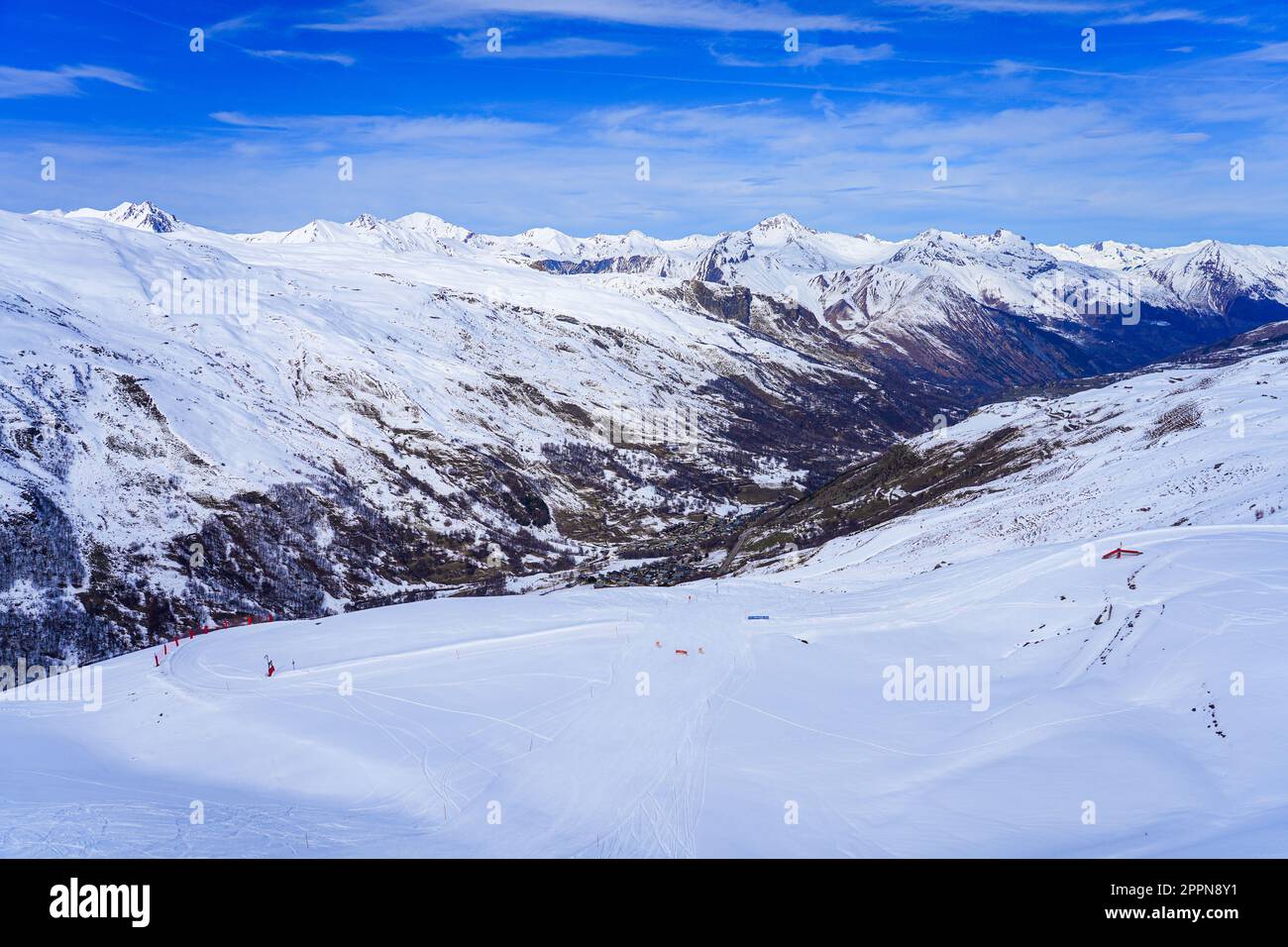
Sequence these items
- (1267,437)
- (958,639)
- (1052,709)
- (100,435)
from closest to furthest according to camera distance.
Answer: (1052,709)
(958,639)
(1267,437)
(100,435)

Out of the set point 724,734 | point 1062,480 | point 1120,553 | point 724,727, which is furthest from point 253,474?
point 1120,553

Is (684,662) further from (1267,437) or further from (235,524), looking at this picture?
(235,524)

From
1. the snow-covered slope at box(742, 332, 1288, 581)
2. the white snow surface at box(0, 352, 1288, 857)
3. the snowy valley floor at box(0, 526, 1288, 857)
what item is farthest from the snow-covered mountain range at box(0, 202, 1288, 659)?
the snowy valley floor at box(0, 526, 1288, 857)

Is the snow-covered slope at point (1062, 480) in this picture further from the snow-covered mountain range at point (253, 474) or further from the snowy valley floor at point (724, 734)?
the snow-covered mountain range at point (253, 474)

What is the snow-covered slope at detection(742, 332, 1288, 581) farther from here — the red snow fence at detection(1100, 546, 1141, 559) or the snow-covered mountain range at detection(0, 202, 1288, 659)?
the snow-covered mountain range at detection(0, 202, 1288, 659)

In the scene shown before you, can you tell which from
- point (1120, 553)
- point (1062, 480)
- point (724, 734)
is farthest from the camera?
point (1062, 480)

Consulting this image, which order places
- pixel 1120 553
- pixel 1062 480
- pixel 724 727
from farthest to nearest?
pixel 1062 480, pixel 1120 553, pixel 724 727

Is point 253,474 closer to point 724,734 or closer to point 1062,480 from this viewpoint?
point 1062,480

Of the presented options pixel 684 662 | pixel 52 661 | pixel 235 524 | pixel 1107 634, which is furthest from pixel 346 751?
pixel 235 524
